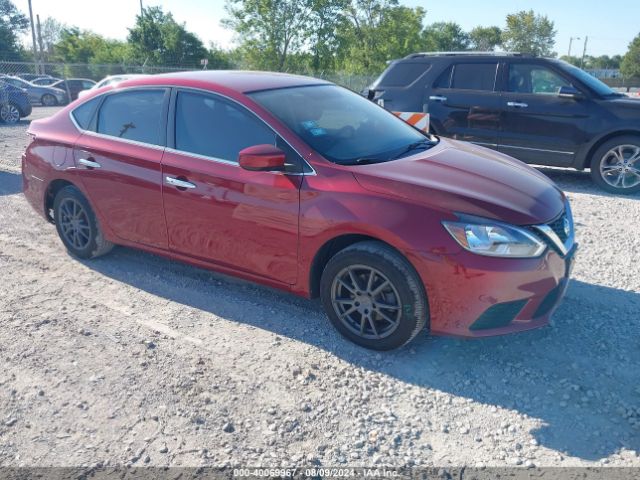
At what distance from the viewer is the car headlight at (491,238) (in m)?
3.00

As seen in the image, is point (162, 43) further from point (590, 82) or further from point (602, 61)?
point (602, 61)

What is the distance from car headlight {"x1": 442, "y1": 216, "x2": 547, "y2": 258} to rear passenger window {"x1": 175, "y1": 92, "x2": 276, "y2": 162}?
4.56 feet

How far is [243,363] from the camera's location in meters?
3.33

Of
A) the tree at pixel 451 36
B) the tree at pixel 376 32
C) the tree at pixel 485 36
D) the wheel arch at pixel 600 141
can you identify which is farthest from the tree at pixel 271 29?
the tree at pixel 485 36

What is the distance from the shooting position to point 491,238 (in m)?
3.00

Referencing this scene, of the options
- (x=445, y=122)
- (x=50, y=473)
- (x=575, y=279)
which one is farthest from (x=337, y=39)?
(x=50, y=473)

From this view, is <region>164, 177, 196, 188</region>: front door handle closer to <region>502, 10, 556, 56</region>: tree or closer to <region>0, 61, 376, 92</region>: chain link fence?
<region>0, 61, 376, 92</region>: chain link fence

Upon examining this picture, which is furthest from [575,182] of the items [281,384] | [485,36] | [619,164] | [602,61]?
[602,61]

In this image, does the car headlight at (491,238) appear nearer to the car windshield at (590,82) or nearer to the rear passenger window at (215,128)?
the rear passenger window at (215,128)

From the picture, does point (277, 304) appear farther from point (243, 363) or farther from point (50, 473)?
point (50, 473)

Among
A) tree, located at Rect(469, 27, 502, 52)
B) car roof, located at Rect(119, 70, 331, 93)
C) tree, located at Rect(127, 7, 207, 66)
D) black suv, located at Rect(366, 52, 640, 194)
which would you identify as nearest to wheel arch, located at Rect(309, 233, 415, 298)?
car roof, located at Rect(119, 70, 331, 93)

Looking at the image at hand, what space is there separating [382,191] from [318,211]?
427 millimetres

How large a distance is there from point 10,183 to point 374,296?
6730 millimetres

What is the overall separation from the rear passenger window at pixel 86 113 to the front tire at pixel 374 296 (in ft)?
8.88
